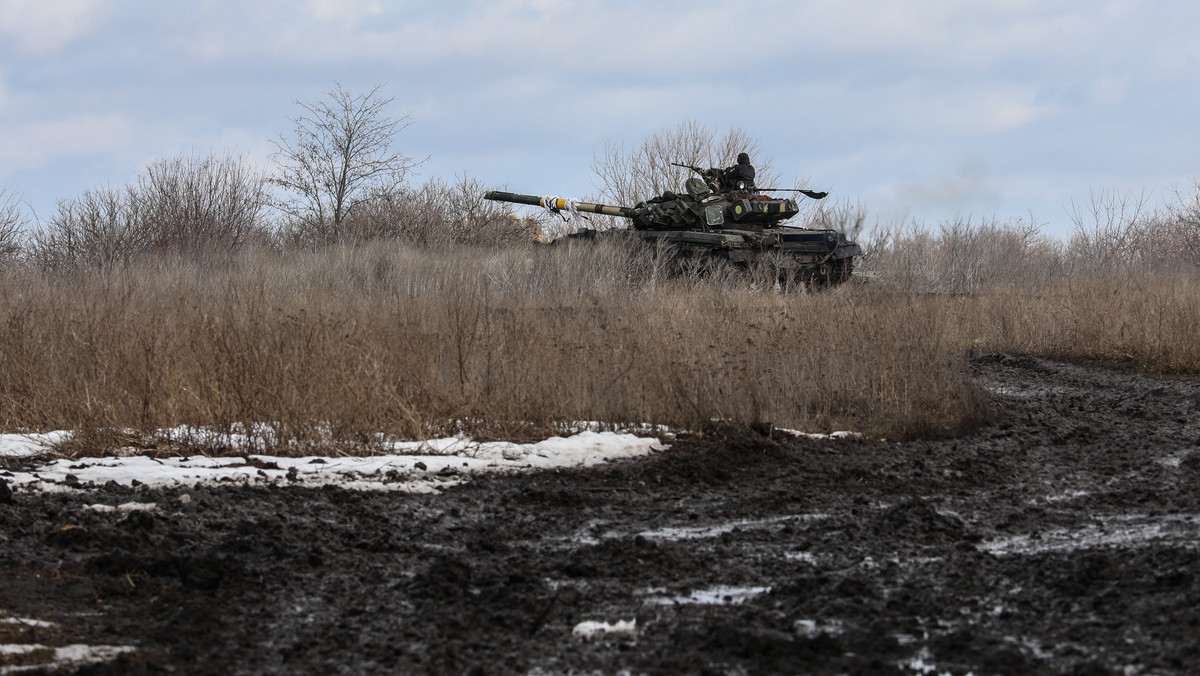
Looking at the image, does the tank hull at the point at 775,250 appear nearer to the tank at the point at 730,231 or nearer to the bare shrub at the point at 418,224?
the tank at the point at 730,231

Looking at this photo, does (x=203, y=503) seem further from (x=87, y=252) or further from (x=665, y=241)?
(x=87, y=252)

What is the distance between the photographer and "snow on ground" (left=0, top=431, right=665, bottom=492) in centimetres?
571

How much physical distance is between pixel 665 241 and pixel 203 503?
14115 mm

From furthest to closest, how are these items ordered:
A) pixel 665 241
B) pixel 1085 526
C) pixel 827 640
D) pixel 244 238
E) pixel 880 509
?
1. pixel 244 238
2. pixel 665 241
3. pixel 880 509
4. pixel 1085 526
5. pixel 827 640

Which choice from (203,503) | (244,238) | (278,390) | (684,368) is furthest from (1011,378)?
(244,238)

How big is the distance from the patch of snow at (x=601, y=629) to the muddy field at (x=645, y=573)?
0.04 ft

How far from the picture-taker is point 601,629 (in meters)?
3.44

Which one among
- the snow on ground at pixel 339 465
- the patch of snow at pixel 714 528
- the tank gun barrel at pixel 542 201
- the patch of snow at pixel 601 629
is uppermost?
the tank gun barrel at pixel 542 201

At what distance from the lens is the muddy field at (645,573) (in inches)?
127

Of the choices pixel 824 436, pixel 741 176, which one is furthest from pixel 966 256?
pixel 824 436

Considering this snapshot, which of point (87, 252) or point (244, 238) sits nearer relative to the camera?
point (87, 252)

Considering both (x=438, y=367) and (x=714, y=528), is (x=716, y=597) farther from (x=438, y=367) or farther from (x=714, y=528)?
(x=438, y=367)

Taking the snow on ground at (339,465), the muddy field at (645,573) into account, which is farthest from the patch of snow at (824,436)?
the snow on ground at (339,465)

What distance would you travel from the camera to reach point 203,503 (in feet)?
17.1
